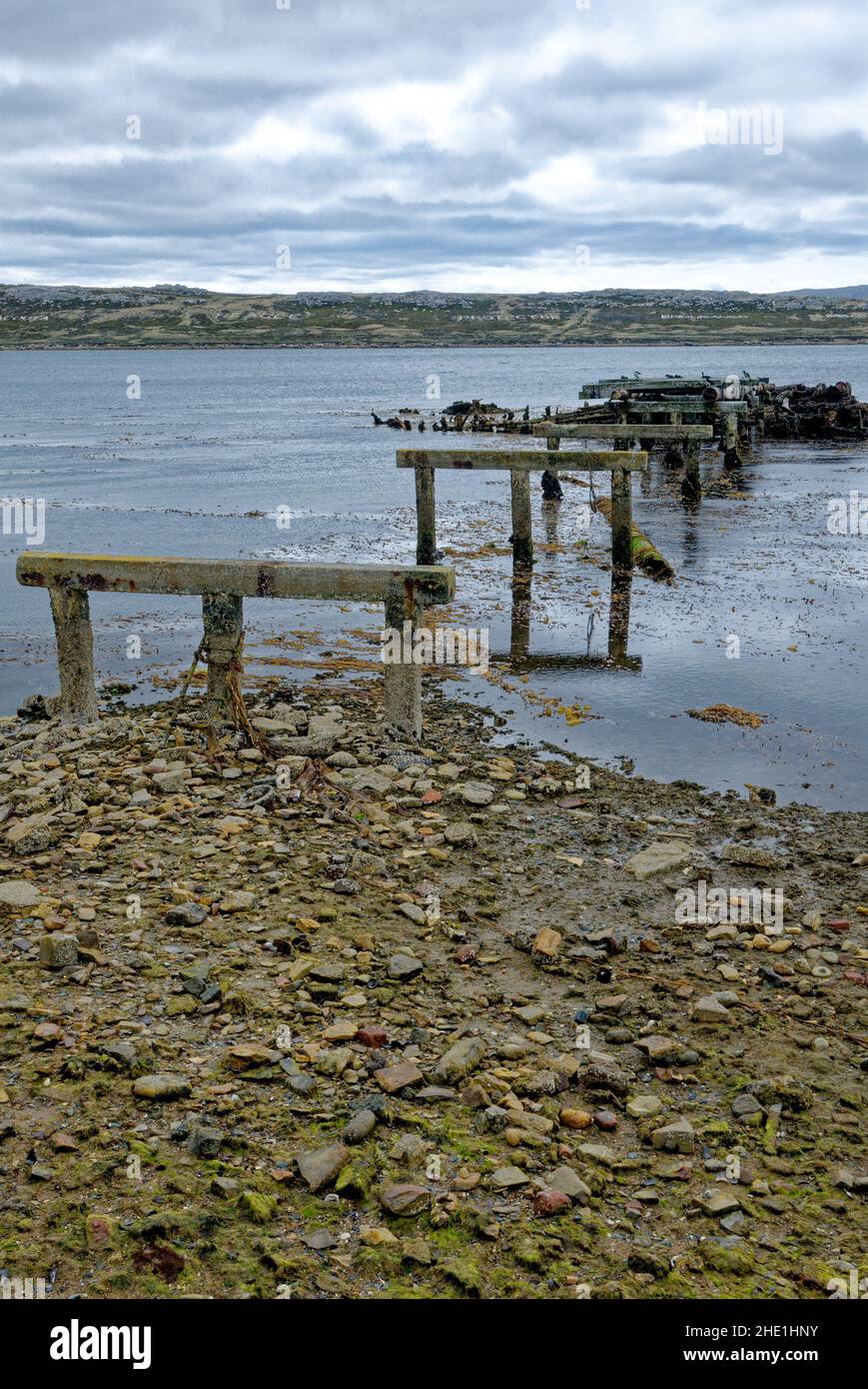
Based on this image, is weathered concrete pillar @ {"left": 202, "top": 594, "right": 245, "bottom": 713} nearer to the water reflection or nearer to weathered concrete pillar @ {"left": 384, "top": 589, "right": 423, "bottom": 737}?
weathered concrete pillar @ {"left": 384, "top": 589, "right": 423, "bottom": 737}

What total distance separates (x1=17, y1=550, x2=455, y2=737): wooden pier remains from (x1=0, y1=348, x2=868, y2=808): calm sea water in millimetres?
2448

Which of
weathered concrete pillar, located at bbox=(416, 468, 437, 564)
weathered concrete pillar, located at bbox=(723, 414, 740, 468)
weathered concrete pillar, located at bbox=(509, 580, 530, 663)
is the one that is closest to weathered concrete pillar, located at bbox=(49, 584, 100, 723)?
weathered concrete pillar, located at bbox=(509, 580, 530, 663)

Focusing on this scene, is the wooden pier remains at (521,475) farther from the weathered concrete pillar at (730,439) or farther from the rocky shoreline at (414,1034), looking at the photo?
the weathered concrete pillar at (730,439)

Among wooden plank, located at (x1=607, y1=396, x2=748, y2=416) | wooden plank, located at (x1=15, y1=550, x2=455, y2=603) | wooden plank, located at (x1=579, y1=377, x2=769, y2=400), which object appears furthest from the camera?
wooden plank, located at (x1=579, y1=377, x2=769, y2=400)

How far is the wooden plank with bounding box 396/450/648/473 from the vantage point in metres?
18.9

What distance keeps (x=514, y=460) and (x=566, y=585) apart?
2.37m

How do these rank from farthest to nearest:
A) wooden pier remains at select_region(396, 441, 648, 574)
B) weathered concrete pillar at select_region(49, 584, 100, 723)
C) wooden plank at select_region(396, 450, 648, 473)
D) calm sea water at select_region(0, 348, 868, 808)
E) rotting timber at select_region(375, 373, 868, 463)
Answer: rotting timber at select_region(375, 373, 868, 463) → wooden pier remains at select_region(396, 441, 648, 574) → wooden plank at select_region(396, 450, 648, 473) → calm sea water at select_region(0, 348, 868, 808) → weathered concrete pillar at select_region(49, 584, 100, 723)

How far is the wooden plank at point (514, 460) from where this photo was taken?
18875mm

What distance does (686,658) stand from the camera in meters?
15.2

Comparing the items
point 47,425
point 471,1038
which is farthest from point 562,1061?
point 47,425

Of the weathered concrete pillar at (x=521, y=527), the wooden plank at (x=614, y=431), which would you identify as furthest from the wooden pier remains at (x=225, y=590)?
the wooden plank at (x=614, y=431)

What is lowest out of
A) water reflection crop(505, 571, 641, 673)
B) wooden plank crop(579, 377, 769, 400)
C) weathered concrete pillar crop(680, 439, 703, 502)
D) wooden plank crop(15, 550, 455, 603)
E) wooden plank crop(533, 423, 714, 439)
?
water reflection crop(505, 571, 641, 673)

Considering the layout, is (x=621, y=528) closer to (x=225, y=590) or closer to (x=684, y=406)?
(x=225, y=590)

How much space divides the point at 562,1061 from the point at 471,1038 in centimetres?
49
